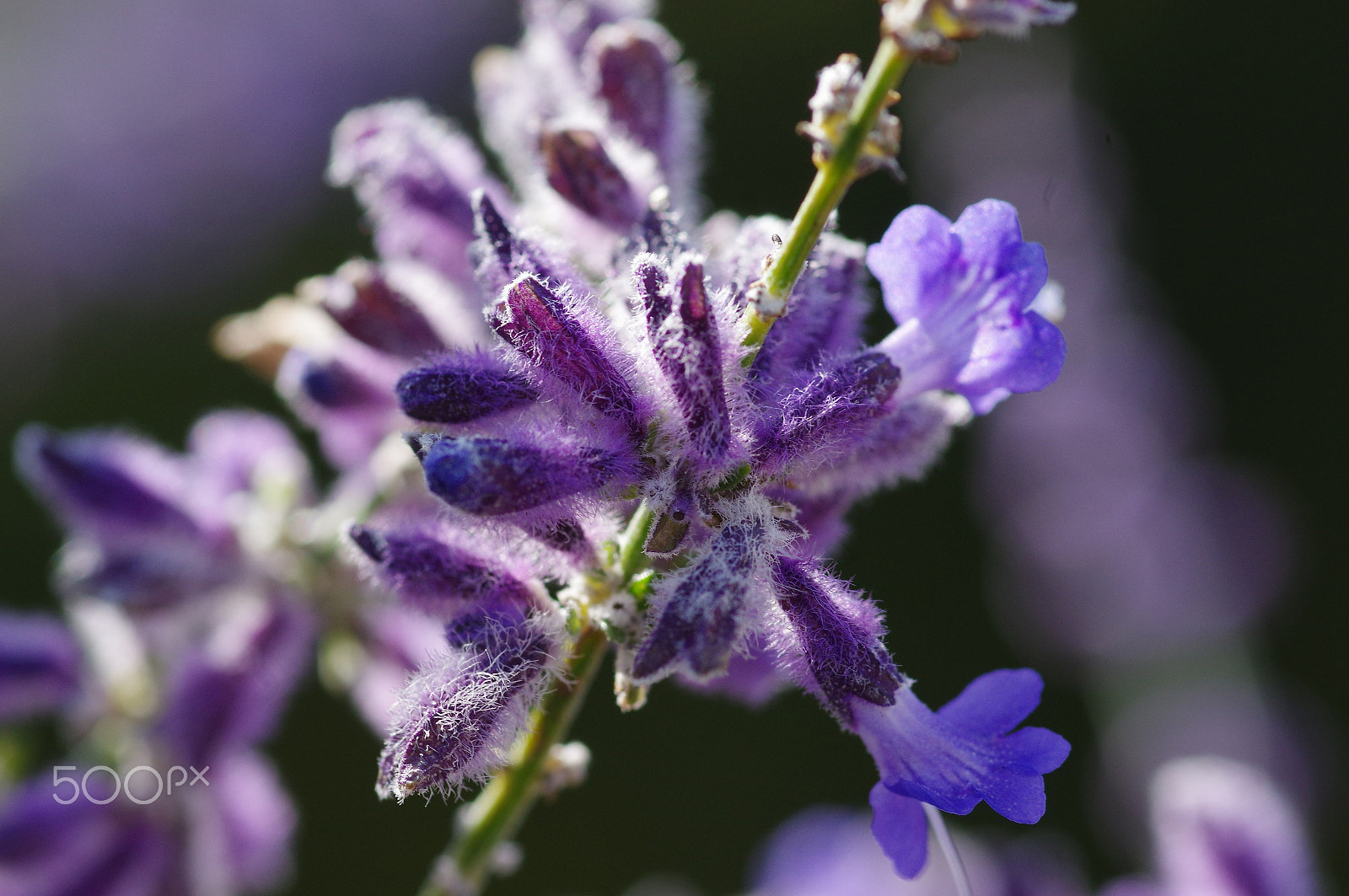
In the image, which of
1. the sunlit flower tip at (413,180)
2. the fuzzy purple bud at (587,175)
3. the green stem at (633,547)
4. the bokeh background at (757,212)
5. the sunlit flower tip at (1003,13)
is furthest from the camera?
the bokeh background at (757,212)

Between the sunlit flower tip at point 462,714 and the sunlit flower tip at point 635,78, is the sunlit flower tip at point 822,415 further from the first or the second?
the sunlit flower tip at point 635,78

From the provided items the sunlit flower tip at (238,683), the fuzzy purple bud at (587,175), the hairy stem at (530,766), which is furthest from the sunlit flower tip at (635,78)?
the sunlit flower tip at (238,683)

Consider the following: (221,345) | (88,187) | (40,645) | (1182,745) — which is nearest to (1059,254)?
(1182,745)

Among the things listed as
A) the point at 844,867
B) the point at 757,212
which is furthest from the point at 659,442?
the point at 757,212

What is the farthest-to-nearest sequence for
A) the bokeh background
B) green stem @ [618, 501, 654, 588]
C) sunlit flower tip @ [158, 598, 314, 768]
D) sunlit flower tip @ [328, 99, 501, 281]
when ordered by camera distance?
the bokeh background → sunlit flower tip @ [158, 598, 314, 768] → sunlit flower tip @ [328, 99, 501, 281] → green stem @ [618, 501, 654, 588]

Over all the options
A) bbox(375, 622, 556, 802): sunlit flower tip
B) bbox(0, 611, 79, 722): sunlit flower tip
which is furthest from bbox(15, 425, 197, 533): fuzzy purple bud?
bbox(375, 622, 556, 802): sunlit flower tip

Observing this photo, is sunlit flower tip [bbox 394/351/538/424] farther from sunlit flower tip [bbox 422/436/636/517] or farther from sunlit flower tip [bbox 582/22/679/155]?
sunlit flower tip [bbox 582/22/679/155]
